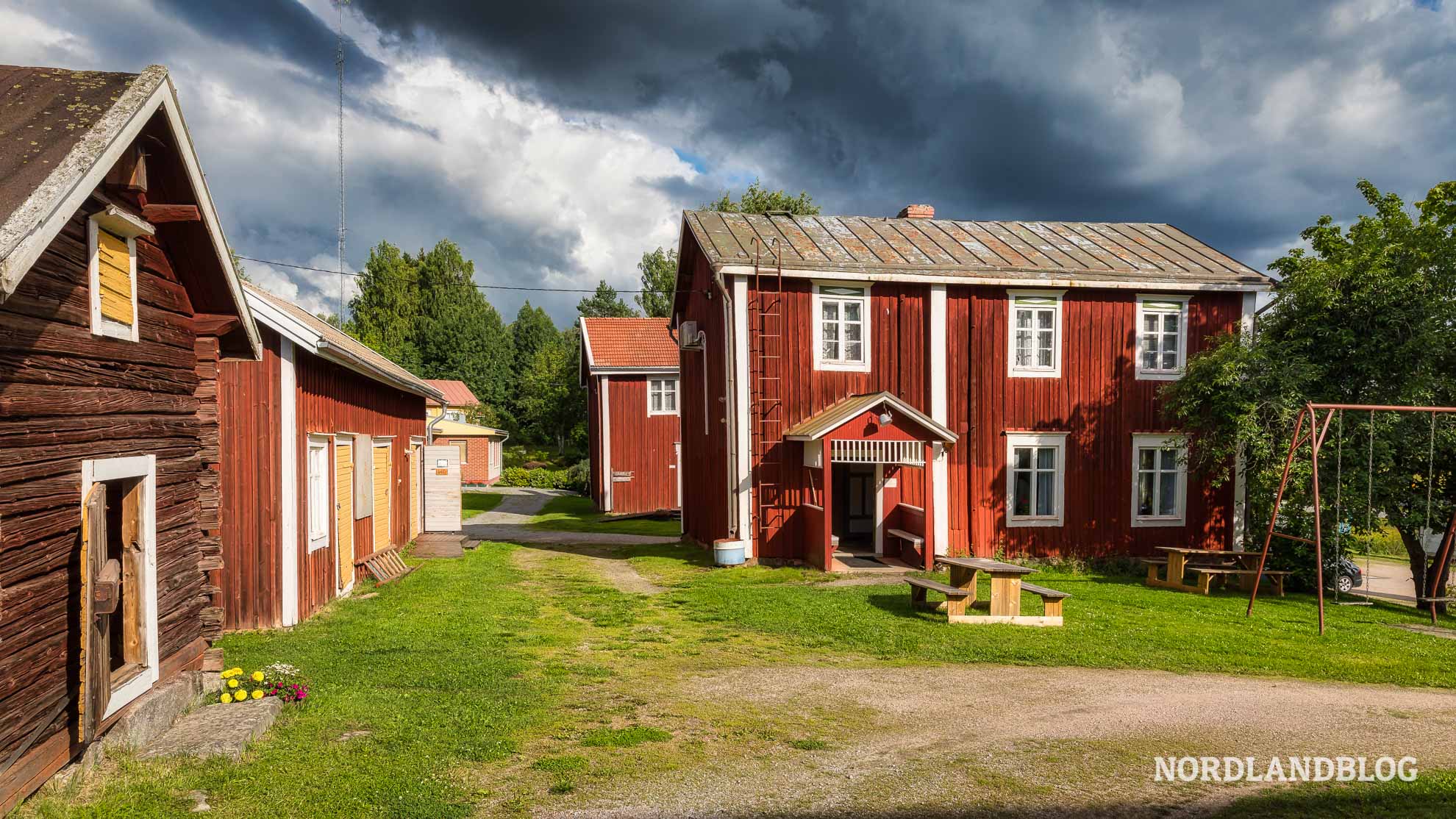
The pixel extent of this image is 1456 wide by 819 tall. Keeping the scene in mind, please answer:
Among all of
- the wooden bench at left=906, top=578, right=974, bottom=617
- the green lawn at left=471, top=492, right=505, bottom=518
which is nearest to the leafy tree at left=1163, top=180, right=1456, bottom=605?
the wooden bench at left=906, top=578, right=974, bottom=617

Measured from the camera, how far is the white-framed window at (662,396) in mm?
32000

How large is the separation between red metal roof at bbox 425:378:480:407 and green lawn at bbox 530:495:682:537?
22468mm

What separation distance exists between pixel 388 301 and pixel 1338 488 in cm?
6510

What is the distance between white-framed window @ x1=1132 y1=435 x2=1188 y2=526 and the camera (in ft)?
60.4

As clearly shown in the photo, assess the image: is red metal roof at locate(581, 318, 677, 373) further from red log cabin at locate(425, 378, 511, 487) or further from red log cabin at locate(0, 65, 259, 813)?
red log cabin at locate(0, 65, 259, 813)

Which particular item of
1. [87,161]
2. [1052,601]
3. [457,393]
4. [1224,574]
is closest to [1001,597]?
[1052,601]

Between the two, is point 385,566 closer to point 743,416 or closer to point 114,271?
point 743,416

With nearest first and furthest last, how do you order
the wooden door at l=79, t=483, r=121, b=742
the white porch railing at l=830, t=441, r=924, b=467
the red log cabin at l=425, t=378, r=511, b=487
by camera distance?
the wooden door at l=79, t=483, r=121, b=742
the white porch railing at l=830, t=441, r=924, b=467
the red log cabin at l=425, t=378, r=511, b=487

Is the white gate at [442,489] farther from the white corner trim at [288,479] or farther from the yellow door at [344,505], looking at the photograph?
the white corner trim at [288,479]

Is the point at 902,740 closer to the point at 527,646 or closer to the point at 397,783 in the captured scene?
the point at 397,783

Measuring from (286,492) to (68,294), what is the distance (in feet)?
18.9

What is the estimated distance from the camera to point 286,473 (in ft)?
36.7

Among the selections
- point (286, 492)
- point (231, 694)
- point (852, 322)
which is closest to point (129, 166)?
point (231, 694)

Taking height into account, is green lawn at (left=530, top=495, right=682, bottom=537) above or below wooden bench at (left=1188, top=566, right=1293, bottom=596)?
below
